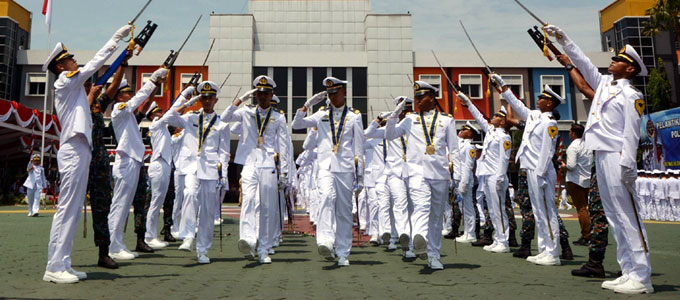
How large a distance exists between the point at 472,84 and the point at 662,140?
15.7 metres

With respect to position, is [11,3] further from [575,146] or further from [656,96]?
[656,96]

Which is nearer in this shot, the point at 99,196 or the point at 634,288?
the point at 634,288

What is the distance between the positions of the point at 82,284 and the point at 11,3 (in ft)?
141

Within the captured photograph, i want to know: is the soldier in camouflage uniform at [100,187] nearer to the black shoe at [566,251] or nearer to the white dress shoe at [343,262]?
the white dress shoe at [343,262]

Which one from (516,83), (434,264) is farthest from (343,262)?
(516,83)

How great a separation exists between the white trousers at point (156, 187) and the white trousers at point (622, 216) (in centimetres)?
701

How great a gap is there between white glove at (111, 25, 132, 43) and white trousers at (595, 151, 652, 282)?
Result: 17.7 feet

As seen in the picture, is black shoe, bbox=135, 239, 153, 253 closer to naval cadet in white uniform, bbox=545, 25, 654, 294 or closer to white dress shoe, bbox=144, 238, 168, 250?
white dress shoe, bbox=144, 238, 168, 250

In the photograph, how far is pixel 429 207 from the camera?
653 cm

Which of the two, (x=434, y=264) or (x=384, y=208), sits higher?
(x=384, y=208)

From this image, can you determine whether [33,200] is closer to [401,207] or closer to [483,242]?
[401,207]

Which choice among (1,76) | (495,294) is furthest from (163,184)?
(1,76)

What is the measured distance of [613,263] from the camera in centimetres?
693

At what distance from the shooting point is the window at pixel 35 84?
124ft
